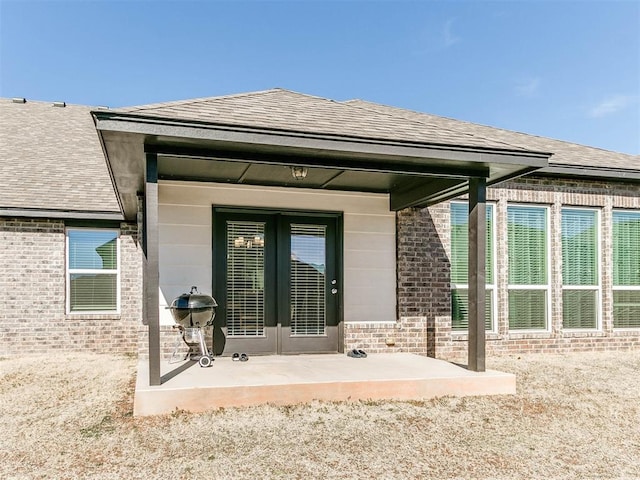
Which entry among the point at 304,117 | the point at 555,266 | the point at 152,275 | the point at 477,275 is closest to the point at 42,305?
the point at 152,275

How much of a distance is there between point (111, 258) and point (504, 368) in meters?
7.27

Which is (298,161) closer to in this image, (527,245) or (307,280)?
(307,280)

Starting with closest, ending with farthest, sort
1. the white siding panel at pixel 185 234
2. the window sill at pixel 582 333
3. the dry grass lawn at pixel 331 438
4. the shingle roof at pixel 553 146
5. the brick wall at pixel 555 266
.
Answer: the dry grass lawn at pixel 331 438 → the white siding panel at pixel 185 234 → the brick wall at pixel 555 266 → the window sill at pixel 582 333 → the shingle roof at pixel 553 146

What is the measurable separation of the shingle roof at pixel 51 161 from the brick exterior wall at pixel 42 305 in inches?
20.8

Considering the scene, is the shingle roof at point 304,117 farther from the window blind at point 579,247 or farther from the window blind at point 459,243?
the window blind at point 579,247

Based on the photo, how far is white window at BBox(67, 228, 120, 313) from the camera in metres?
9.65

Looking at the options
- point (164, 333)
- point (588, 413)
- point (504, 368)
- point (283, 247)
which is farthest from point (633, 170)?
point (164, 333)

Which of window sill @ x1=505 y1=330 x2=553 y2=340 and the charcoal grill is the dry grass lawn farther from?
window sill @ x1=505 y1=330 x2=553 y2=340

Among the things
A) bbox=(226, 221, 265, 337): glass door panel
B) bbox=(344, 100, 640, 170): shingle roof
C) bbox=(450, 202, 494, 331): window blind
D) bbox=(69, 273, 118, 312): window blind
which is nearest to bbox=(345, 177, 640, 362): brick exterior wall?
bbox=(450, 202, 494, 331): window blind

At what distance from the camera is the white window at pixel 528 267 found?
8992mm

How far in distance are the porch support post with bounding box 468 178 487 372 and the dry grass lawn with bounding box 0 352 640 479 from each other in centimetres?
56

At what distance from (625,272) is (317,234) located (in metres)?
6.07

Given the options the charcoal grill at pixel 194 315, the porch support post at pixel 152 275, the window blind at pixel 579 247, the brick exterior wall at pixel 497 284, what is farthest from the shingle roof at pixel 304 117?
the window blind at pixel 579 247

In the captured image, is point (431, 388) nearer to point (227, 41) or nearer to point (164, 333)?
point (164, 333)
